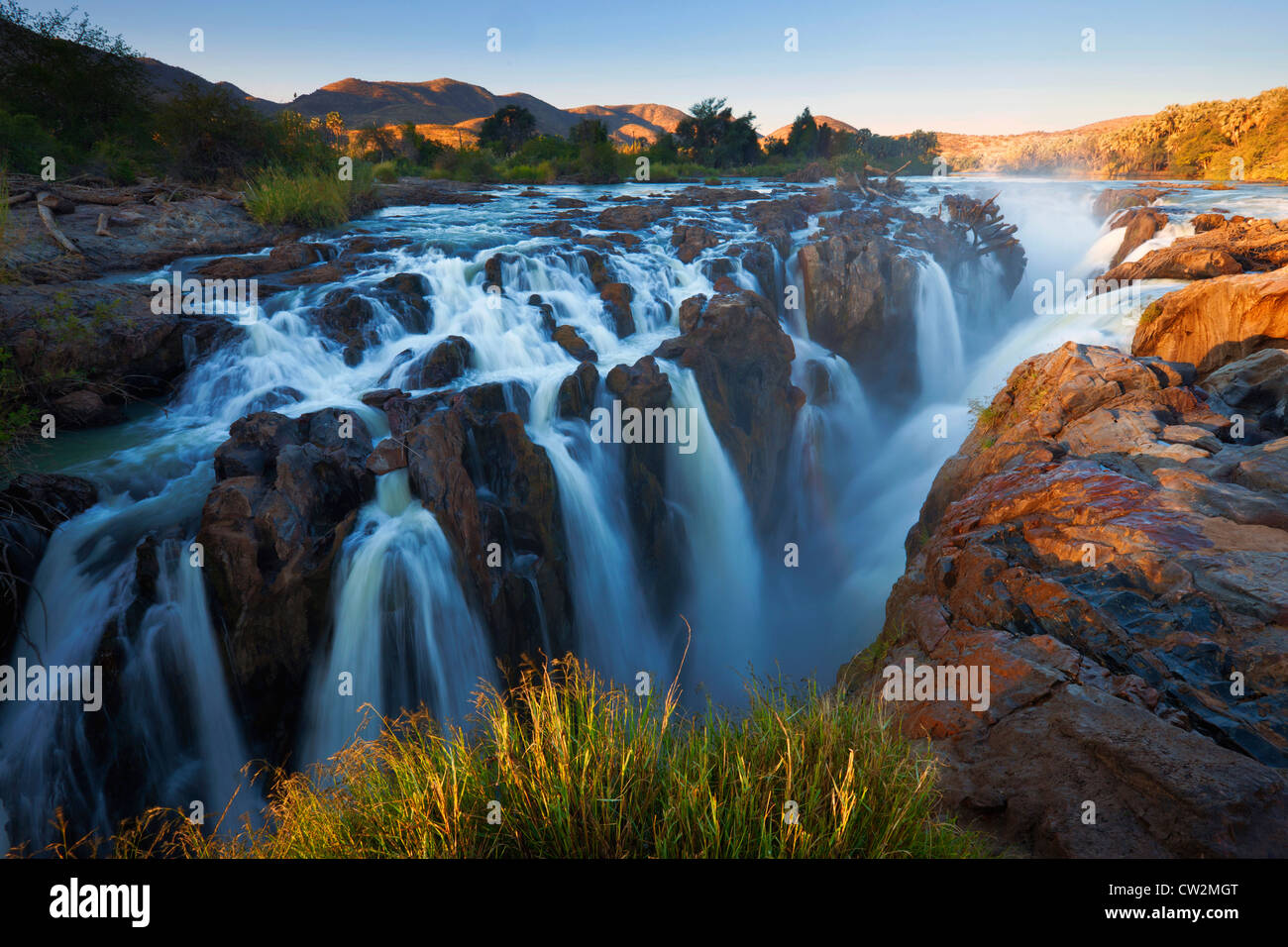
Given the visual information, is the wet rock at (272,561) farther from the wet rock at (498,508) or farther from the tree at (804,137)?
the tree at (804,137)

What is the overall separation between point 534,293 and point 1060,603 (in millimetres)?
11173

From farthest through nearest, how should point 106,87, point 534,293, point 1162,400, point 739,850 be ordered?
point 106,87 < point 534,293 < point 1162,400 < point 739,850

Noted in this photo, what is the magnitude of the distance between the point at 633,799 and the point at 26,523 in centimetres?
719

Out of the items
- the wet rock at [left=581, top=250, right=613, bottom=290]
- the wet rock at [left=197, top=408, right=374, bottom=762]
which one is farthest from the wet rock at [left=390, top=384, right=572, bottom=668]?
the wet rock at [left=581, top=250, right=613, bottom=290]

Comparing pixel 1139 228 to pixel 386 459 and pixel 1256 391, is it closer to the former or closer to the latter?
pixel 1256 391

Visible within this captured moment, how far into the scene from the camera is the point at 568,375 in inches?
397

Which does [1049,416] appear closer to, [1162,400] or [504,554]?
[1162,400]

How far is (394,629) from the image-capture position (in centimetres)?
690

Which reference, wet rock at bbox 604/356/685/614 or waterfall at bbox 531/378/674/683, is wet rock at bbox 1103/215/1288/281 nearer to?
wet rock at bbox 604/356/685/614

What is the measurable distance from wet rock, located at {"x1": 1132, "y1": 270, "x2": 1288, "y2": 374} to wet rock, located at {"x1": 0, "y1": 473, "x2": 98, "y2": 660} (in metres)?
15.1

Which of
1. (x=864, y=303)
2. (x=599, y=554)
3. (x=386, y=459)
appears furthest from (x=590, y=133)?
(x=386, y=459)

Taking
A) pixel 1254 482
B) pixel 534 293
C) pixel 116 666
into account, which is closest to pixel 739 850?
pixel 1254 482

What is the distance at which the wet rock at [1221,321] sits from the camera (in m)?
8.12

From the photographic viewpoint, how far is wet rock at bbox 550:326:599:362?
11609mm
